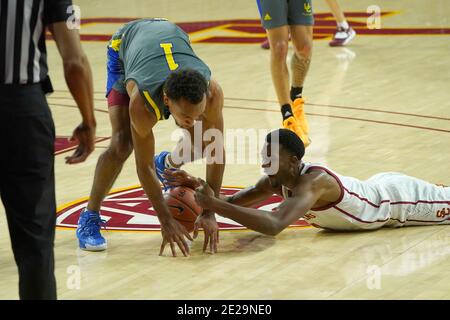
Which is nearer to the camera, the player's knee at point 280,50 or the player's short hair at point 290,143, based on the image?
the player's short hair at point 290,143

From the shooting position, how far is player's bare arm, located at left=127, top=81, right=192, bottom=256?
5.04 m

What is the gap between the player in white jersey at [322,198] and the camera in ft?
16.9

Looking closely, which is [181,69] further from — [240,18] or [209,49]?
[240,18]

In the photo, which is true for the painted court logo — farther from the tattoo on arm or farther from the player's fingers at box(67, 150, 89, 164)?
the player's fingers at box(67, 150, 89, 164)

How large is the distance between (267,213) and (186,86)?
88 cm

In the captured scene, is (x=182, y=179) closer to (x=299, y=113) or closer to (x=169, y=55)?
(x=169, y=55)

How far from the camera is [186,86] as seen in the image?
15.7ft

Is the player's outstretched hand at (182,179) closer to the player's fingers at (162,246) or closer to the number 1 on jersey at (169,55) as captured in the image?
the player's fingers at (162,246)

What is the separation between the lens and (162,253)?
534 centimetres

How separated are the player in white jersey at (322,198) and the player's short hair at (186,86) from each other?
595 mm

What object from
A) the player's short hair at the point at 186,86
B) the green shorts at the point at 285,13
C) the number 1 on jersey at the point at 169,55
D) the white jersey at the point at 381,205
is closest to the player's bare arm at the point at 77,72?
the player's short hair at the point at 186,86

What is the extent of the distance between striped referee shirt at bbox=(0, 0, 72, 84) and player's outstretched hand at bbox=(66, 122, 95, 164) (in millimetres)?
234

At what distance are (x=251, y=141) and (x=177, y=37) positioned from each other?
284cm
